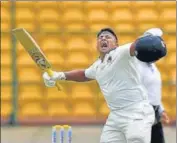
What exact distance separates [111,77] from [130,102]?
282 millimetres

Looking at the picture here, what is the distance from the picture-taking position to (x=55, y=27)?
39.9 feet

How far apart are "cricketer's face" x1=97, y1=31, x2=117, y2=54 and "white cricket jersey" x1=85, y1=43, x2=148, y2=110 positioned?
6 centimetres

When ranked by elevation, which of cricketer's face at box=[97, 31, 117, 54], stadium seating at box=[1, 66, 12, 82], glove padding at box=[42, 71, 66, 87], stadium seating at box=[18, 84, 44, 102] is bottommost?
stadium seating at box=[18, 84, 44, 102]

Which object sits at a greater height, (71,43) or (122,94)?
(71,43)

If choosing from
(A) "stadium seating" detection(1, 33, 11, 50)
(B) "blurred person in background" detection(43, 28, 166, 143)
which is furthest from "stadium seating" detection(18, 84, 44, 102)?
(B) "blurred person in background" detection(43, 28, 166, 143)

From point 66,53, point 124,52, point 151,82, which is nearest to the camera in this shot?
point 124,52

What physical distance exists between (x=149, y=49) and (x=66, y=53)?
7039 mm

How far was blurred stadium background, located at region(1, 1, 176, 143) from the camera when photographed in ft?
37.7

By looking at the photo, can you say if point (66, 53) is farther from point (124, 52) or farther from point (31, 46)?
point (124, 52)

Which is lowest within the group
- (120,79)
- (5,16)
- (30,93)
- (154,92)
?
(30,93)

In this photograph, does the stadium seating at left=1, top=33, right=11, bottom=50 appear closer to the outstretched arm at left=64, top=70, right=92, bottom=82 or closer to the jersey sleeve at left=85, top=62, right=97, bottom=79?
the outstretched arm at left=64, top=70, right=92, bottom=82

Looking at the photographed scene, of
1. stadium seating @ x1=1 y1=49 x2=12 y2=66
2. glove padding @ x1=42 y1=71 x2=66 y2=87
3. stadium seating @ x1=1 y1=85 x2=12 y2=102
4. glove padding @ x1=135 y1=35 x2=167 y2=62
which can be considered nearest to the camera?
glove padding @ x1=135 y1=35 x2=167 y2=62

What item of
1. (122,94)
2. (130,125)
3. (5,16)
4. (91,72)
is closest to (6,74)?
(5,16)

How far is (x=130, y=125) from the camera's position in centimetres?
561
